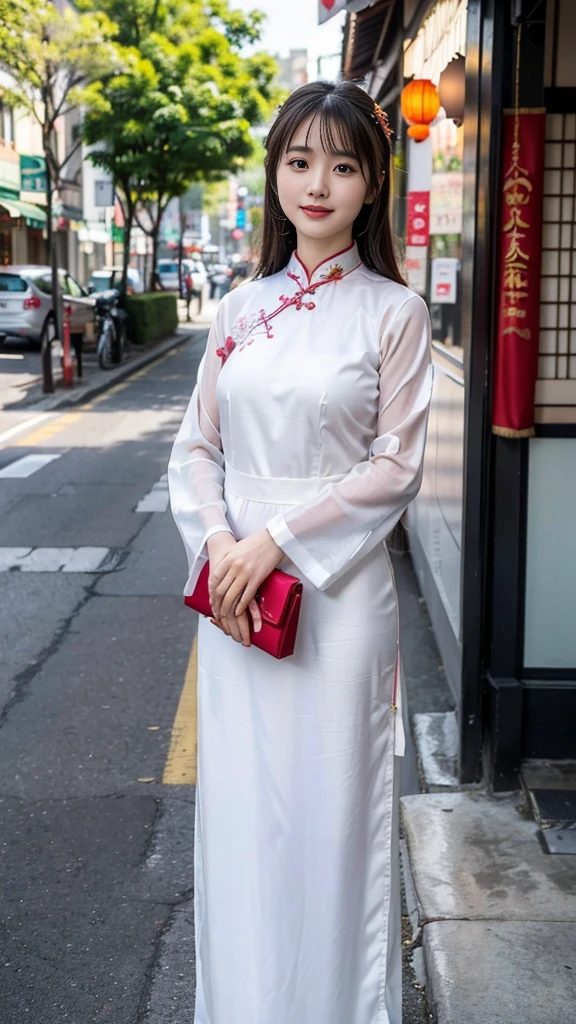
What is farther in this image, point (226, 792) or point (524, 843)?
point (524, 843)

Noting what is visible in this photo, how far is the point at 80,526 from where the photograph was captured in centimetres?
839

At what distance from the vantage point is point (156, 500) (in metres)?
9.37

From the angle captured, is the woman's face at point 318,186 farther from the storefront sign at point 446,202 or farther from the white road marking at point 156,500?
the white road marking at point 156,500

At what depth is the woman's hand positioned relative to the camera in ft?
7.07

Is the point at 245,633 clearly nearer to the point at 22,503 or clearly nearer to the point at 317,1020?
the point at 317,1020

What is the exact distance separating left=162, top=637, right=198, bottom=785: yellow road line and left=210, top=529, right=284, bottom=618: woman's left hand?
7.46ft

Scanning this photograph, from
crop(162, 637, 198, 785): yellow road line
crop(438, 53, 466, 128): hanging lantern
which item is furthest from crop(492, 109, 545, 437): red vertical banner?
crop(162, 637, 198, 785): yellow road line

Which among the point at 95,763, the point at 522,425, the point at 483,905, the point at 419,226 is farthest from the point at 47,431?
the point at 483,905

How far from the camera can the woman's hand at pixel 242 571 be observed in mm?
2156

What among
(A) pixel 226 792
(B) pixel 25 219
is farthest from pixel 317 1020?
(B) pixel 25 219

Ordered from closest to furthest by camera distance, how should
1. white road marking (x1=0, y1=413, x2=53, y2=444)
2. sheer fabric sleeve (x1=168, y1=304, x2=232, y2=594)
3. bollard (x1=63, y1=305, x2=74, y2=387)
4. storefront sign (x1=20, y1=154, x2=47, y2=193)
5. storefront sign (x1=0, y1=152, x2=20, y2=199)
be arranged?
sheer fabric sleeve (x1=168, y1=304, x2=232, y2=594) < white road marking (x1=0, y1=413, x2=53, y2=444) < bollard (x1=63, y1=305, x2=74, y2=387) < storefront sign (x1=20, y1=154, x2=47, y2=193) < storefront sign (x1=0, y1=152, x2=20, y2=199)

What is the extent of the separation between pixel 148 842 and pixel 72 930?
1.83ft

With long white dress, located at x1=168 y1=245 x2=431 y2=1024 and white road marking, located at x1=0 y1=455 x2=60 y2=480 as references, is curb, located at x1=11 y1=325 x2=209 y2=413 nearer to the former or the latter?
white road marking, located at x1=0 y1=455 x2=60 y2=480

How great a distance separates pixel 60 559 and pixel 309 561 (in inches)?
217
